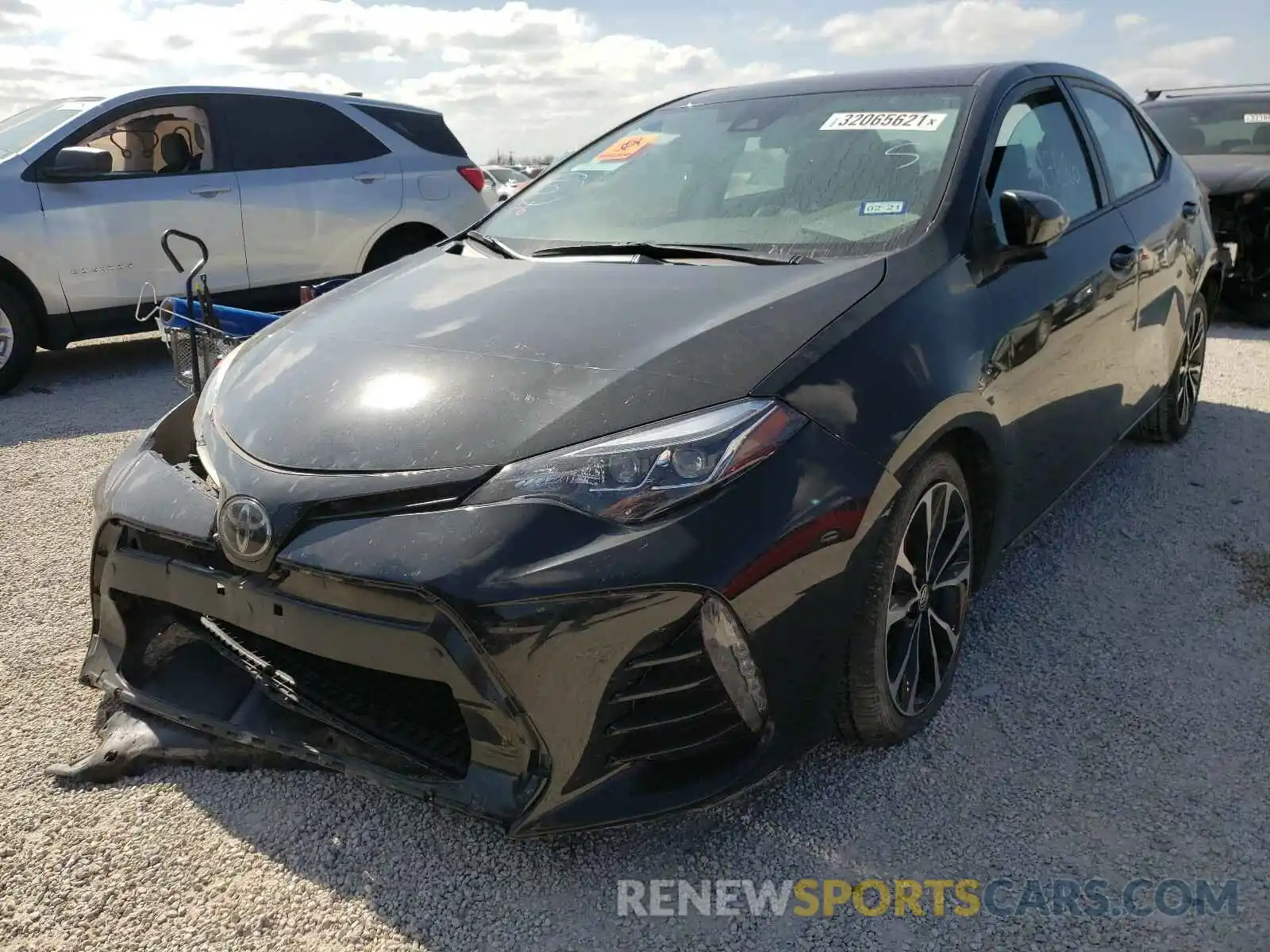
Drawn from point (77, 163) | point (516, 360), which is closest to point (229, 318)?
point (77, 163)

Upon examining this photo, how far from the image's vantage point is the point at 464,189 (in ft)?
24.6

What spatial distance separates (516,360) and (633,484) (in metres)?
0.49

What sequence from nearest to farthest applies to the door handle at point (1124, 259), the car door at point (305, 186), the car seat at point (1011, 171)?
the car seat at point (1011, 171) < the door handle at point (1124, 259) < the car door at point (305, 186)

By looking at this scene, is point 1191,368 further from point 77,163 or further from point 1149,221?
point 77,163

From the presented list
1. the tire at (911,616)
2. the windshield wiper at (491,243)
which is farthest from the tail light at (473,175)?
the tire at (911,616)

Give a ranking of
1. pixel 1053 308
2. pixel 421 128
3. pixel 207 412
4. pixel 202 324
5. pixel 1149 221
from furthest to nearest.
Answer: pixel 421 128 < pixel 202 324 < pixel 1149 221 < pixel 1053 308 < pixel 207 412

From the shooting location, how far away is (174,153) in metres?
6.51

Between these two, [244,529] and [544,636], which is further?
[244,529]

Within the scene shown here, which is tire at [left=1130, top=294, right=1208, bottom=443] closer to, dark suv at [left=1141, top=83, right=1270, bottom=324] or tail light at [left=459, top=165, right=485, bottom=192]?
dark suv at [left=1141, top=83, right=1270, bottom=324]

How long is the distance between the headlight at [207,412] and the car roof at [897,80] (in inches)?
72.0

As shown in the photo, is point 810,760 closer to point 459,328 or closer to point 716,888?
point 716,888

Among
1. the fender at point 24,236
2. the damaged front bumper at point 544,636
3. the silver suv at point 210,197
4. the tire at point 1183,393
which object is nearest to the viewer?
the damaged front bumper at point 544,636

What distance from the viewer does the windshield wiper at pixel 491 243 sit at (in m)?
2.96

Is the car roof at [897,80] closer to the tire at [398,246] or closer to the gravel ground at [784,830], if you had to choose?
the gravel ground at [784,830]
